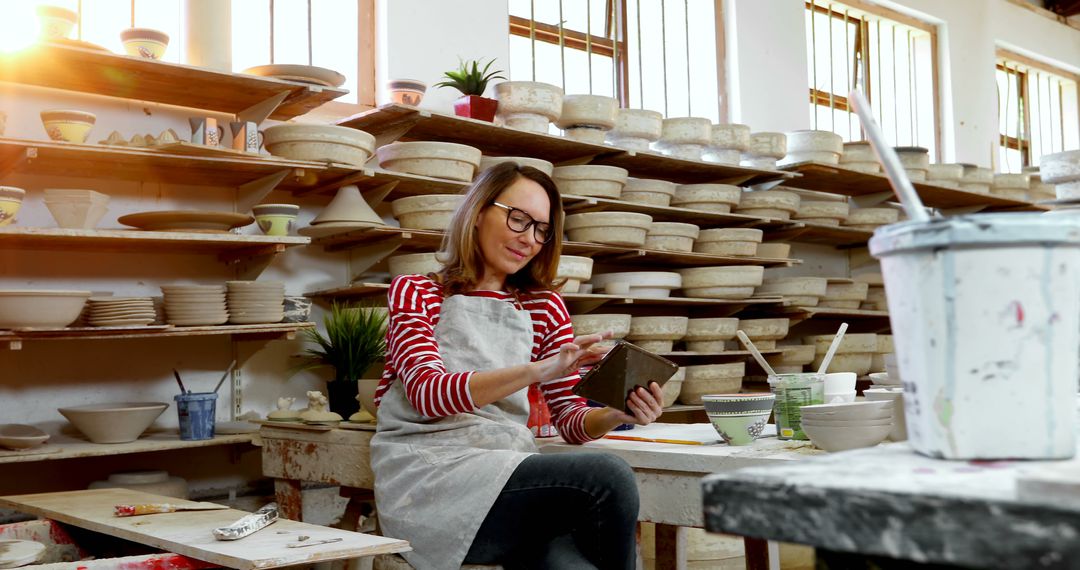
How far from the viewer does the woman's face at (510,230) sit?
2354 mm

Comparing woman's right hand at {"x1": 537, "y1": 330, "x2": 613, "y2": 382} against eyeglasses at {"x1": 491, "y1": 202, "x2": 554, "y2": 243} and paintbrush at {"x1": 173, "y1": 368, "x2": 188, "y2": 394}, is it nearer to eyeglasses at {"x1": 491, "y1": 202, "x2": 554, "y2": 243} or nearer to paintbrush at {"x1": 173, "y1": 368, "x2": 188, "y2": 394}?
eyeglasses at {"x1": 491, "y1": 202, "x2": 554, "y2": 243}

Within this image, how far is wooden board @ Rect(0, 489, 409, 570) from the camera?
1790mm

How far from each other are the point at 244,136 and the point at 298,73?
12.7 inches

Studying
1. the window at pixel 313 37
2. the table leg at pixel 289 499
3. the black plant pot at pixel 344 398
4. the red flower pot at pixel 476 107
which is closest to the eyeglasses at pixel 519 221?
the table leg at pixel 289 499

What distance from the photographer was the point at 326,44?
459 cm

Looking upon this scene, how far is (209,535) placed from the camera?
6.57ft

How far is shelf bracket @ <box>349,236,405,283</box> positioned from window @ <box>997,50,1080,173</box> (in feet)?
20.2

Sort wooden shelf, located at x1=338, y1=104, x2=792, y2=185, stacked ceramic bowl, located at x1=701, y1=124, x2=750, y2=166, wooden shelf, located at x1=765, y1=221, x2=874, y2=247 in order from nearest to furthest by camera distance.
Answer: wooden shelf, located at x1=338, y1=104, x2=792, y2=185 → stacked ceramic bowl, located at x1=701, y1=124, x2=750, y2=166 → wooden shelf, located at x1=765, y1=221, x2=874, y2=247

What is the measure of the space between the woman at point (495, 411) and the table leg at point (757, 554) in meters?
0.44

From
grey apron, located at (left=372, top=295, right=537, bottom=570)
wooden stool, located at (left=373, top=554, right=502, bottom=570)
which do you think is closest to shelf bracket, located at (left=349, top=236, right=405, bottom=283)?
grey apron, located at (left=372, top=295, right=537, bottom=570)

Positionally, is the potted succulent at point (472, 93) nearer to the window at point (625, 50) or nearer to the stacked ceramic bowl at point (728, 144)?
the window at point (625, 50)

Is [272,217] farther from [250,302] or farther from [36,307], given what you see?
[36,307]

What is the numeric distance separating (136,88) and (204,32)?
332 millimetres

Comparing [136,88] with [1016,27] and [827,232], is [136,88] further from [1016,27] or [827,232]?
[1016,27]
